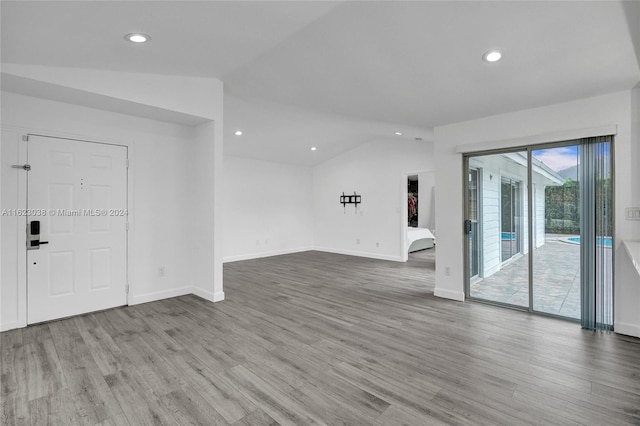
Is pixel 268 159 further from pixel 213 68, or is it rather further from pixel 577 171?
pixel 577 171

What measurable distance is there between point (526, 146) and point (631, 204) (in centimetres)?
114

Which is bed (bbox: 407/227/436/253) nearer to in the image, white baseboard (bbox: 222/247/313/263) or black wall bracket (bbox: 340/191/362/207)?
black wall bracket (bbox: 340/191/362/207)

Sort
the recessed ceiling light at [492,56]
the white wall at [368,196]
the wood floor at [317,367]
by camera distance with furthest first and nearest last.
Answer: the white wall at [368,196] < the recessed ceiling light at [492,56] < the wood floor at [317,367]

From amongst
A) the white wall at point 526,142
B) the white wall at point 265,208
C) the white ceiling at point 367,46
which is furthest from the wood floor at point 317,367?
the white wall at point 265,208

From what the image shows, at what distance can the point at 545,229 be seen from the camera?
3.73 meters

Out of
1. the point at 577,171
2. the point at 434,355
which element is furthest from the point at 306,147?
the point at 434,355

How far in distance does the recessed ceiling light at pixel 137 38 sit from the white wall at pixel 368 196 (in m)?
5.73

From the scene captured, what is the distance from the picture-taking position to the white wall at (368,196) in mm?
7434

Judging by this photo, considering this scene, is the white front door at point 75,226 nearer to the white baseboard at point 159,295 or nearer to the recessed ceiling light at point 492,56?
the white baseboard at point 159,295

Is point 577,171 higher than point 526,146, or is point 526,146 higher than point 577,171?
point 526,146

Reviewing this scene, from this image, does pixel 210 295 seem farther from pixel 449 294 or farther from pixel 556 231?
pixel 556 231

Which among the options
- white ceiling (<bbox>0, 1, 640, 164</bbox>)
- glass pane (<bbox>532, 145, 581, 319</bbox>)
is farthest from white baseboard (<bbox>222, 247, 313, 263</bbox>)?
glass pane (<bbox>532, 145, 581, 319</bbox>)

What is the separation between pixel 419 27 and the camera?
2.50m

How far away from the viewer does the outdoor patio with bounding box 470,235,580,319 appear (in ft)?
11.6
